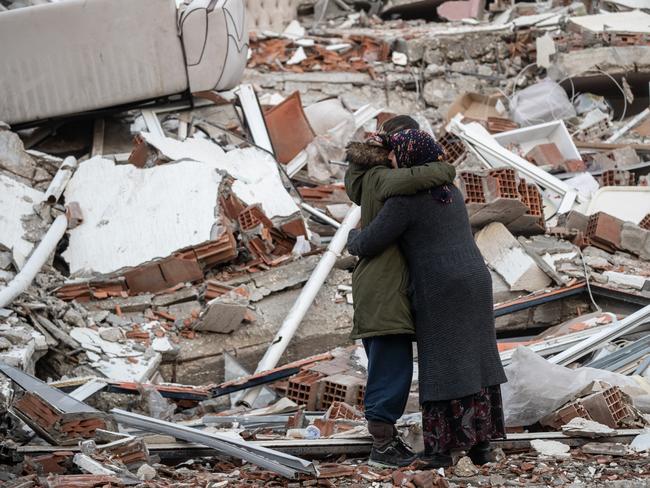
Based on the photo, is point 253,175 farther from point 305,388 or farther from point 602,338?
point 602,338

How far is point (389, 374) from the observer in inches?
191

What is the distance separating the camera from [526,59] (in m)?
13.6

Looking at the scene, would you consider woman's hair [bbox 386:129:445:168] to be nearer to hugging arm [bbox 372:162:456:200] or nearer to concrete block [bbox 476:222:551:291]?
hugging arm [bbox 372:162:456:200]

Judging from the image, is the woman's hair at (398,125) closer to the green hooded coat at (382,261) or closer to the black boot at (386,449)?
the green hooded coat at (382,261)

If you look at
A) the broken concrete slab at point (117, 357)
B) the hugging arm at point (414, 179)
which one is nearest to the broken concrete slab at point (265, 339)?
the broken concrete slab at point (117, 357)

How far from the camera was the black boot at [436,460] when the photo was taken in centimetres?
488

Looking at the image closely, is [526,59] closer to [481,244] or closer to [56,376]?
[481,244]

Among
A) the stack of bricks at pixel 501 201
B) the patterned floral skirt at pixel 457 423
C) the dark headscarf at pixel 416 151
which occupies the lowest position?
the stack of bricks at pixel 501 201

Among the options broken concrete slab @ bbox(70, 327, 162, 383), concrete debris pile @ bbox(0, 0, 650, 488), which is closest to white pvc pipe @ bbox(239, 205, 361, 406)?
concrete debris pile @ bbox(0, 0, 650, 488)

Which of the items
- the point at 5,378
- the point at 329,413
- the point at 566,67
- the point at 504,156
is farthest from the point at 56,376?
the point at 566,67

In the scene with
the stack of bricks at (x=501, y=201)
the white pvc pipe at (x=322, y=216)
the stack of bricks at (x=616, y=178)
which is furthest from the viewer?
the stack of bricks at (x=616, y=178)

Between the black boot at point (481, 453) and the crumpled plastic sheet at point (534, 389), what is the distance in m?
0.60

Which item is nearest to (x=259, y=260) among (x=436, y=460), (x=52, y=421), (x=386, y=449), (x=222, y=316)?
(x=222, y=316)

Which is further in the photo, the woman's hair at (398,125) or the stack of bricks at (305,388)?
the stack of bricks at (305,388)
